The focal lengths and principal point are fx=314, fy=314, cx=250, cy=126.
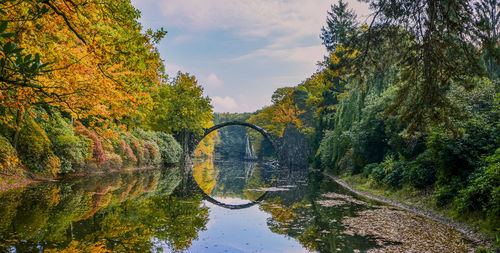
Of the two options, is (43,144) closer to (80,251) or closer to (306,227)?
(80,251)

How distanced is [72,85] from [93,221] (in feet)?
9.43

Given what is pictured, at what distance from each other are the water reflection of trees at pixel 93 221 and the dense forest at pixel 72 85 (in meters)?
1.92

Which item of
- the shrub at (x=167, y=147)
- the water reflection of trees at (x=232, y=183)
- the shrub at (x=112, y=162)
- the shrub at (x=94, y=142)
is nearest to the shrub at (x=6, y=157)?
the shrub at (x=94, y=142)

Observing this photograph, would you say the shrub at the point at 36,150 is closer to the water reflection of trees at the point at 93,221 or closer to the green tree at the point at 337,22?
the water reflection of trees at the point at 93,221

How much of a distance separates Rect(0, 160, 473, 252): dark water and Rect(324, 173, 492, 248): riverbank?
28 cm

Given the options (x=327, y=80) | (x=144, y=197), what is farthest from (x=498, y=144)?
(x=327, y=80)

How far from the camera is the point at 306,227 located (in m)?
7.31

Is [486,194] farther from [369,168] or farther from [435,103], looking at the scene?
[369,168]

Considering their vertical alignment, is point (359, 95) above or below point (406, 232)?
above

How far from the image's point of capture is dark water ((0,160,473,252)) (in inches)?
213

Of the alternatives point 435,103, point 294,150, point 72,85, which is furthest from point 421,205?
point 294,150

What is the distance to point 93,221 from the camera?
665 cm

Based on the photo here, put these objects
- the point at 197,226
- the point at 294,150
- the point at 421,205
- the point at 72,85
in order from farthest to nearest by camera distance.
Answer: the point at 294,150 < the point at 421,205 < the point at 197,226 < the point at 72,85

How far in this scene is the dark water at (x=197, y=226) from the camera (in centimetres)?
541
